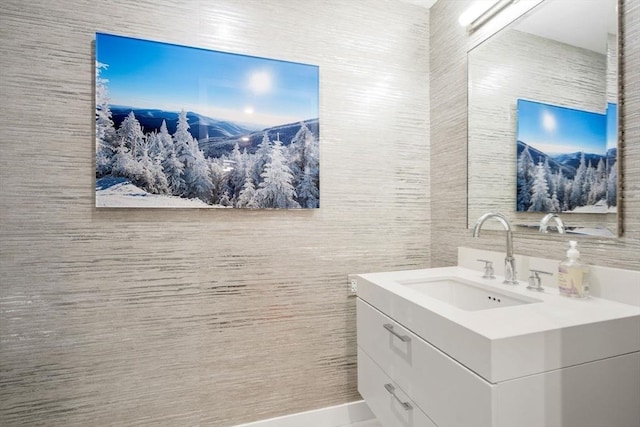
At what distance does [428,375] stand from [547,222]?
748 millimetres

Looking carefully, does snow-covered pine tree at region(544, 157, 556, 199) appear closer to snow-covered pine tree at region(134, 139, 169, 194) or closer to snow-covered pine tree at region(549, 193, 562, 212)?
snow-covered pine tree at region(549, 193, 562, 212)

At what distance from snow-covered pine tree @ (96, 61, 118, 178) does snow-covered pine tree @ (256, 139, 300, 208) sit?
643mm

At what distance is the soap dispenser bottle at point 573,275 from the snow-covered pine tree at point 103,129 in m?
1.77

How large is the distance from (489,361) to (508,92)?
117 cm

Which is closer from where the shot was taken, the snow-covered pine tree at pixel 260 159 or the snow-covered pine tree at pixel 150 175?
the snow-covered pine tree at pixel 150 175

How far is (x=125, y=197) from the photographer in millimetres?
1311

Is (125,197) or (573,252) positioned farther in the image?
(125,197)

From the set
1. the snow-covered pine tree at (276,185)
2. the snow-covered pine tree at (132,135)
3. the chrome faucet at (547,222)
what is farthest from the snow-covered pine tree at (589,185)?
the snow-covered pine tree at (132,135)

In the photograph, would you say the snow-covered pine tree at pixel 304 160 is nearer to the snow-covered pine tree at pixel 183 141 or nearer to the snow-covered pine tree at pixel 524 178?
the snow-covered pine tree at pixel 183 141

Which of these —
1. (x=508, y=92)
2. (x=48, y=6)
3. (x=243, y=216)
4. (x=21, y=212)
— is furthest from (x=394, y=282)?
(x=48, y=6)

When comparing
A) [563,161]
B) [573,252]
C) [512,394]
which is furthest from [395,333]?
[563,161]

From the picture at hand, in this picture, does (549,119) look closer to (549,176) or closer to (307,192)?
(549,176)

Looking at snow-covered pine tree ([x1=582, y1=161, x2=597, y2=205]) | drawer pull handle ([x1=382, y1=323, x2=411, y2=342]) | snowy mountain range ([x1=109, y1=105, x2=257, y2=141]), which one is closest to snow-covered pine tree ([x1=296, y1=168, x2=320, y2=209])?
snowy mountain range ([x1=109, y1=105, x2=257, y2=141])

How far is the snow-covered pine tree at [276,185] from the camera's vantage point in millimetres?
1489
